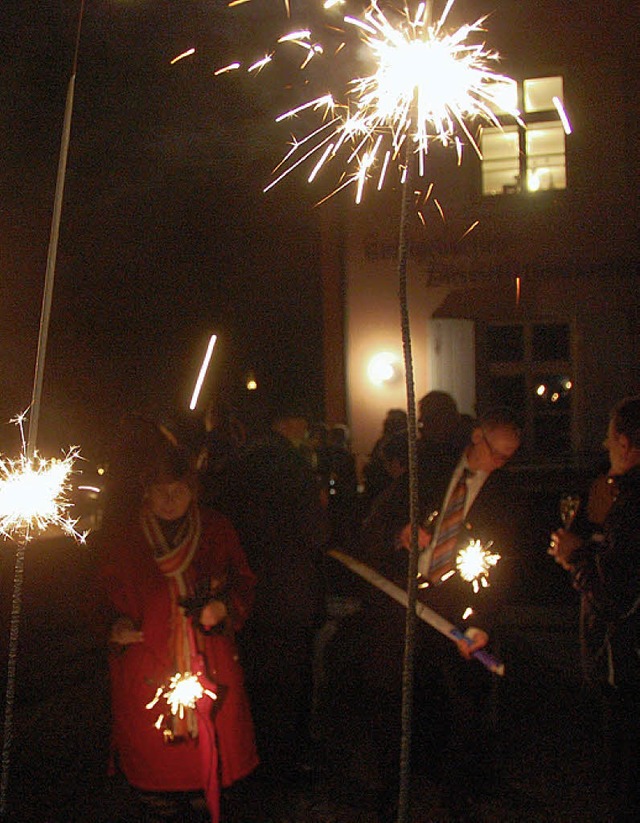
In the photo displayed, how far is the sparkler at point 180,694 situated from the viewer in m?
3.58

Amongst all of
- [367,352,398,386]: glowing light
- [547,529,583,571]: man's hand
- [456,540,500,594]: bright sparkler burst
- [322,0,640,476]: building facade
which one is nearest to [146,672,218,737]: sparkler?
[456,540,500,594]: bright sparkler burst

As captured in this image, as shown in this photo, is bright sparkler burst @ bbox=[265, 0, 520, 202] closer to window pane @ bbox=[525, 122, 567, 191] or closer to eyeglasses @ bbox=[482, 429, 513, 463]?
eyeglasses @ bbox=[482, 429, 513, 463]

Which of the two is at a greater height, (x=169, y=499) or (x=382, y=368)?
(x=382, y=368)

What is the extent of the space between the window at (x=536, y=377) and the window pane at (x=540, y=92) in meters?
2.93

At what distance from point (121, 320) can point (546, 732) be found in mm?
11114

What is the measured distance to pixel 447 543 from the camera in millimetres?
4184

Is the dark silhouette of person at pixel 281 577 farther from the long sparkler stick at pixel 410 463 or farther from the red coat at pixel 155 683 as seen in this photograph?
the long sparkler stick at pixel 410 463

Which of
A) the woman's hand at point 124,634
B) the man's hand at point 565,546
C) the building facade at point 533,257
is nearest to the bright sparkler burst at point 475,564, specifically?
the man's hand at point 565,546

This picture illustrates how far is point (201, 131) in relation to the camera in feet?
38.8

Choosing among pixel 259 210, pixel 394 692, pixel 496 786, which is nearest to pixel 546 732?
pixel 496 786

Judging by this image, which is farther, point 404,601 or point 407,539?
point 407,539

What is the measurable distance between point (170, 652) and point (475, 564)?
4.67ft

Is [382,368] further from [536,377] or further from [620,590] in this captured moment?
[620,590]

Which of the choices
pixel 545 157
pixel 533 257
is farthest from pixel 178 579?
pixel 545 157
